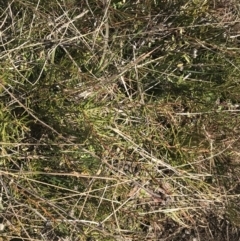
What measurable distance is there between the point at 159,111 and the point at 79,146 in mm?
392

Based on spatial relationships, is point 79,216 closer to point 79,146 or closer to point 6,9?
point 79,146

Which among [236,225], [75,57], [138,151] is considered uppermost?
[75,57]

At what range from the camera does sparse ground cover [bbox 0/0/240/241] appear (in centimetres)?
211

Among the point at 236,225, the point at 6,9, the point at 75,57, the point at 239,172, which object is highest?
the point at 6,9

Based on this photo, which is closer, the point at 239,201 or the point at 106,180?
the point at 106,180

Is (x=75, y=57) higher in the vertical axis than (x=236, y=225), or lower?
higher

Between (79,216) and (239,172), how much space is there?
2.42 feet

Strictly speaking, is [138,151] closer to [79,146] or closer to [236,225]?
[79,146]

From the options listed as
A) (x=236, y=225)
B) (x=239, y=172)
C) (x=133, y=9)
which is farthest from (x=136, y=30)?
(x=236, y=225)

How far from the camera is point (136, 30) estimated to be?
2.30m

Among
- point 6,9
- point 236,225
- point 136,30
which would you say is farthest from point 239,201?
point 6,9

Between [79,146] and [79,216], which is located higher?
[79,146]

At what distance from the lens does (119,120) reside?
2.25 metres

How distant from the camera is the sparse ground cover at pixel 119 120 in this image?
2111 mm
